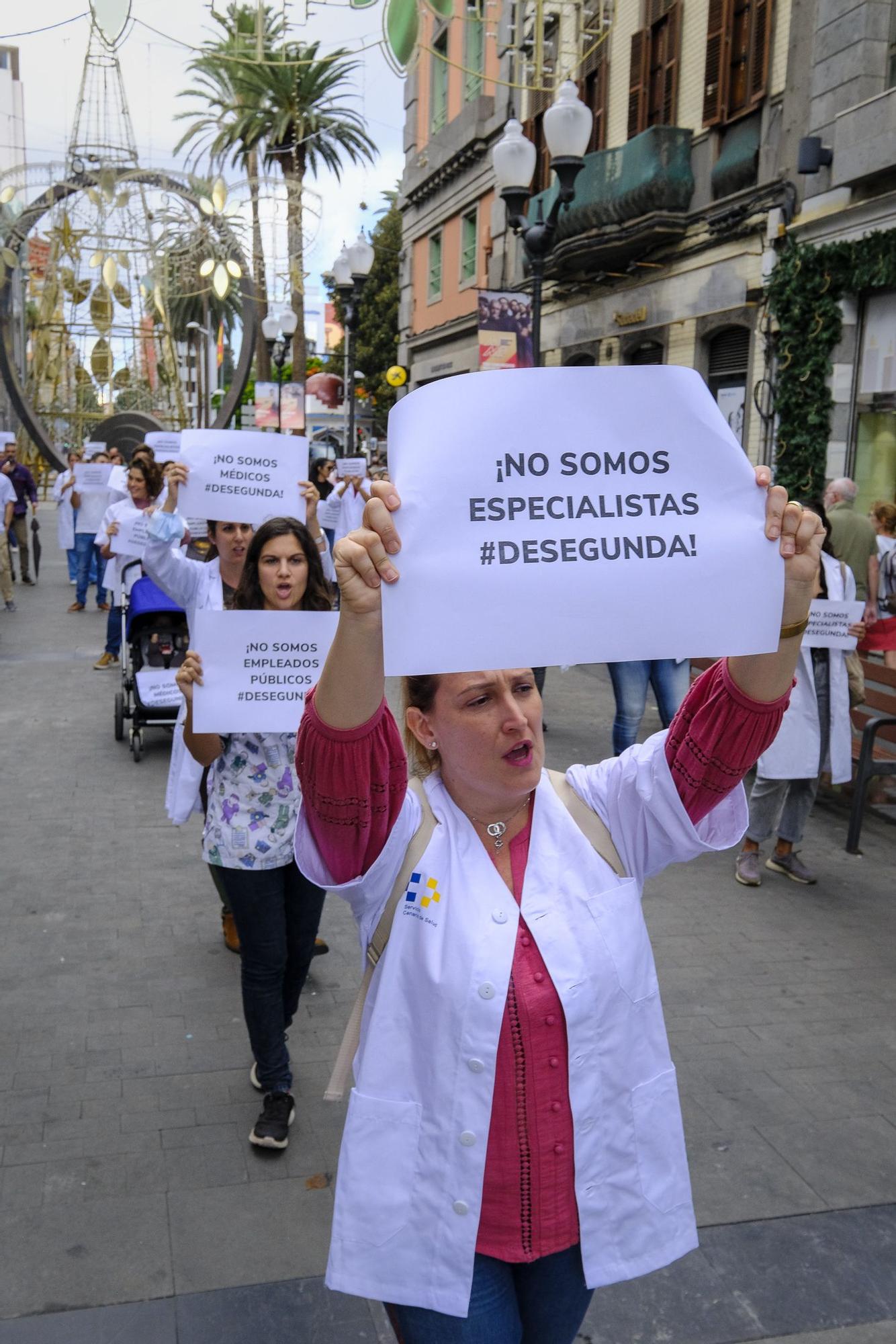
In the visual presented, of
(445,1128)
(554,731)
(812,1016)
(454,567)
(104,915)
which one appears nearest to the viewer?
(454,567)

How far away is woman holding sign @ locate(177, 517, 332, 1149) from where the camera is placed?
4.14 metres

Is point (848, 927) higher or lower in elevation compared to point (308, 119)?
lower

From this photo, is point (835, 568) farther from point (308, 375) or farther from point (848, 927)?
point (308, 375)

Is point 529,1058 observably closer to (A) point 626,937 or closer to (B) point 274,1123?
(A) point 626,937

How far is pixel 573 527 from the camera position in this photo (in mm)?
2094

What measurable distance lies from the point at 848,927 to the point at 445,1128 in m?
4.83

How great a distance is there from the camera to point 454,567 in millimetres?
1998

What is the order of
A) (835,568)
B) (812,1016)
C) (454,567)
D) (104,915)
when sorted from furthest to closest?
(835,568), (104,915), (812,1016), (454,567)

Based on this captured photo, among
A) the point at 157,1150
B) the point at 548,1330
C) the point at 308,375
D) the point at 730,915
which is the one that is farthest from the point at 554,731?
the point at 308,375

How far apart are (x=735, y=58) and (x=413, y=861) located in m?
18.2

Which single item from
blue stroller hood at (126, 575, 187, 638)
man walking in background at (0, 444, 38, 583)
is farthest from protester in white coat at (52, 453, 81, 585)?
blue stroller hood at (126, 575, 187, 638)

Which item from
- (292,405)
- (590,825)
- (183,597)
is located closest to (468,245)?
(292,405)

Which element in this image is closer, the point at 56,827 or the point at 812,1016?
the point at 812,1016

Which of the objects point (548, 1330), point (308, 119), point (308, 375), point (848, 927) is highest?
point (308, 119)
